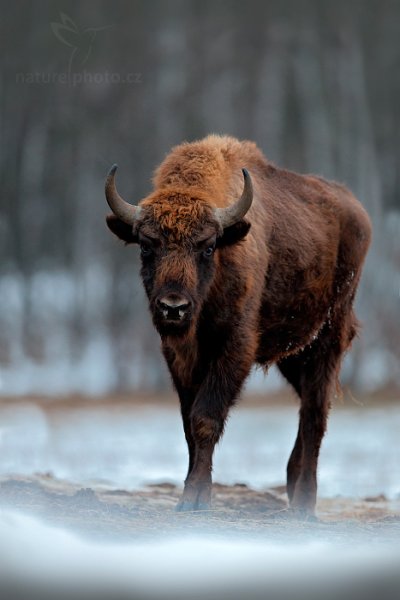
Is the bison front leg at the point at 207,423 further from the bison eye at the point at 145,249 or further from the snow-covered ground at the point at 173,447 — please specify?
the snow-covered ground at the point at 173,447

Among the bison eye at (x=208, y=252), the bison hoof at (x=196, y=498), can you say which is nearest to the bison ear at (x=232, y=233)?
the bison eye at (x=208, y=252)

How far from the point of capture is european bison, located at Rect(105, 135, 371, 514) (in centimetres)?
713

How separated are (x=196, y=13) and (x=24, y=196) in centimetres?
404

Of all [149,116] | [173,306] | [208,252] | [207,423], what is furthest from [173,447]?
[149,116]

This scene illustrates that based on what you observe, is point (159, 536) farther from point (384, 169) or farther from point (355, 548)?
point (384, 169)

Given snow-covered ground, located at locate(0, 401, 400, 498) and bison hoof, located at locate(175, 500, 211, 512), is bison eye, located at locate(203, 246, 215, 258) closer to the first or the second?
bison hoof, located at locate(175, 500, 211, 512)

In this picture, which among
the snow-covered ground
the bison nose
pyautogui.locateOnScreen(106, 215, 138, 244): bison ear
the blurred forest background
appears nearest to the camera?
the bison nose

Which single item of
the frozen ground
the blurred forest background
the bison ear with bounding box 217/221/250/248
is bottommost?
the frozen ground

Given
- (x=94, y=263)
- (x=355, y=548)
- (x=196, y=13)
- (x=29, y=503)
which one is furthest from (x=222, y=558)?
(x=196, y=13)

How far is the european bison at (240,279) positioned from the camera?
7129 mm

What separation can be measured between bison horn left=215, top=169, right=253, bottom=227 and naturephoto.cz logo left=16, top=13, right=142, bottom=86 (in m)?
12.6

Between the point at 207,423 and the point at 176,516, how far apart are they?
0.69 m

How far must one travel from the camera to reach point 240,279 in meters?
7.52

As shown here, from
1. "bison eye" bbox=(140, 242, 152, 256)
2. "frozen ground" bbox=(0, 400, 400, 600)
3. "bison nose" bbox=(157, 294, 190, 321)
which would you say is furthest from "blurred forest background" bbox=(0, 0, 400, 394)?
"bison nose" bbox=(157, 294, 190, 321)
